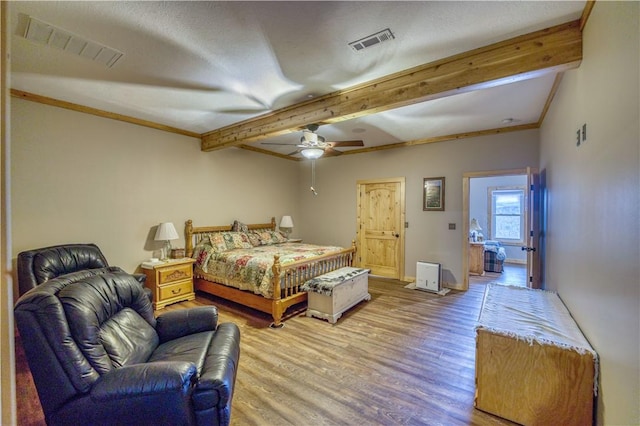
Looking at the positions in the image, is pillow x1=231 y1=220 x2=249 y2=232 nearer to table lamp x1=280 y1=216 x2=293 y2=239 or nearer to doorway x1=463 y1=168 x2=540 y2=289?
table lamp x1=280 y1=216 x2=293 y2=239

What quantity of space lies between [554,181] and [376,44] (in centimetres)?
235

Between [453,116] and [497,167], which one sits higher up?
[453,116]

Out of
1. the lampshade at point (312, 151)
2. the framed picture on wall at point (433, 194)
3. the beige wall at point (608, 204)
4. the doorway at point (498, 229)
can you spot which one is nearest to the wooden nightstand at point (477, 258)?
the doorway at point (498, 229)

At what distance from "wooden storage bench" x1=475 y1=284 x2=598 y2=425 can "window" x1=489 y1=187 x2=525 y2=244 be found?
6.41 m

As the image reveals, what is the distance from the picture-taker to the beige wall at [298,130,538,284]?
15.1 feet

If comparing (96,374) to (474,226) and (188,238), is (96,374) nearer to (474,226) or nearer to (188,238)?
(188,238)

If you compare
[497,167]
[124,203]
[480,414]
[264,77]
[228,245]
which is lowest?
[480,414]

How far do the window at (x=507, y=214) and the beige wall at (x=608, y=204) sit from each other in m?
6.05

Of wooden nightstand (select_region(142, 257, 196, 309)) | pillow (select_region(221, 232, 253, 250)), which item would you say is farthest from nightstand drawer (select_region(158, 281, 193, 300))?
pillow (select_region(221, 232, 253, 250))

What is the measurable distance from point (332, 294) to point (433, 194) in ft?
9.71

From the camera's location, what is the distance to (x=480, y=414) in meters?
2.00

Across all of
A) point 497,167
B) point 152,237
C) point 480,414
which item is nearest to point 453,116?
point 497,167

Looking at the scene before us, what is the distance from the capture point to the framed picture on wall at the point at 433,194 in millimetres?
5176

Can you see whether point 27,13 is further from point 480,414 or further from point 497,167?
point 497,167
